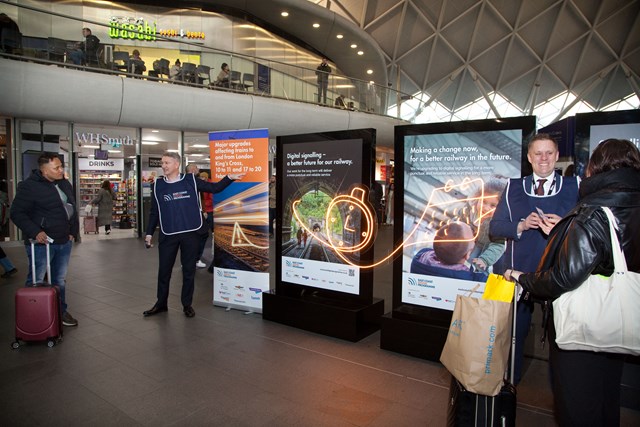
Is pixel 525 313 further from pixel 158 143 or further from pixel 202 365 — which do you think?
pixel 158 143

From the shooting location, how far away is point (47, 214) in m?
4.86

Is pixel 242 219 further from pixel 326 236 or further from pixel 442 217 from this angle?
pixel 442 217

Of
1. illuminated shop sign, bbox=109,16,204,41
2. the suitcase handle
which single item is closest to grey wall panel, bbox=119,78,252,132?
illuminated shop sign, bbox=109,16,204,41

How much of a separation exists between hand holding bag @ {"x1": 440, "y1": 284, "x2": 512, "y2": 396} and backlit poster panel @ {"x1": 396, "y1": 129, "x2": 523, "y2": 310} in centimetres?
163

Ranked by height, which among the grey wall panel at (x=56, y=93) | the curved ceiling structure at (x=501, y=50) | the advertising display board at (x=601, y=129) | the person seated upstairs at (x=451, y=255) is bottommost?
the person seated upstairs at (x=451, y=255)

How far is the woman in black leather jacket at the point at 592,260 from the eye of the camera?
1.93 m

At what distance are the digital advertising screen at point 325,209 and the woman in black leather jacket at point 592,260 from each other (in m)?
2.70

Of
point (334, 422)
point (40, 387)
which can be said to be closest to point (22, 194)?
point (40, 387)

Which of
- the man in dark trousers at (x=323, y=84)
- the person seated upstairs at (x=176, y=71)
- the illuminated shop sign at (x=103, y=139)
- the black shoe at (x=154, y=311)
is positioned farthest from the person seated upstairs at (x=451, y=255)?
the man in dark trousers at (x=323, y=84)

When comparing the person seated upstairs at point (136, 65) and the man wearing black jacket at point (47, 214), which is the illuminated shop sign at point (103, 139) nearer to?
the person seated upstairs at point (136, 65)

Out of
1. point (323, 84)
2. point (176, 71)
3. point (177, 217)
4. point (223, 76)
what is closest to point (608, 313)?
point (177, 217)

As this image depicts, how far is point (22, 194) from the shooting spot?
186 inches

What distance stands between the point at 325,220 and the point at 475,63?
29.4 m

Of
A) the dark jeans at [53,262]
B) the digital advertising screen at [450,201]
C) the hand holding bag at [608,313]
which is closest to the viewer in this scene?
the hand holding bag at [608,313]
